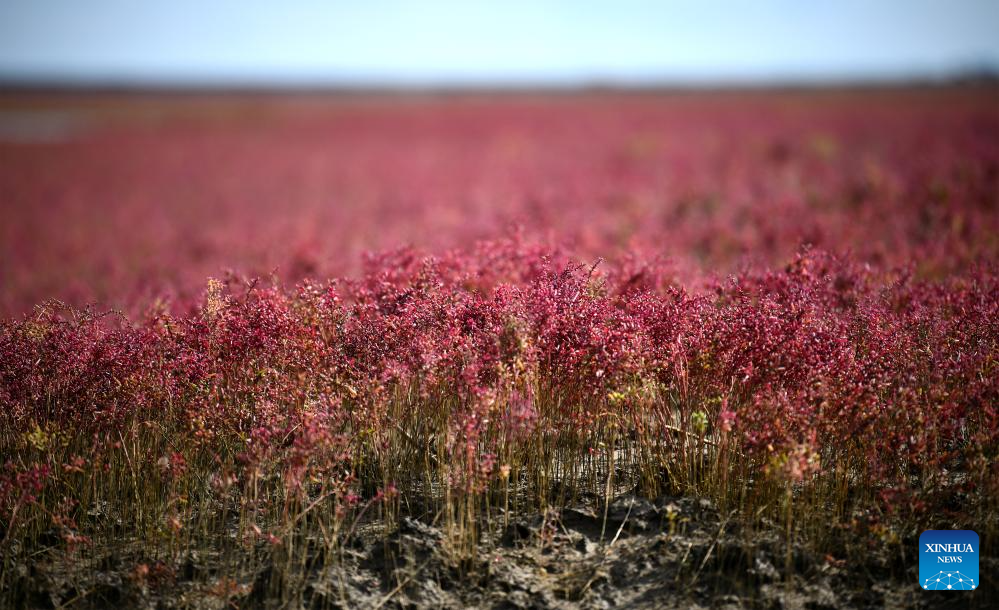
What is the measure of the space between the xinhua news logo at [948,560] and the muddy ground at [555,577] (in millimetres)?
60

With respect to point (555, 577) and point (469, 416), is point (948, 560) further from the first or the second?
point (469, 416)

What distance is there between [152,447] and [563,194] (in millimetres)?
13355

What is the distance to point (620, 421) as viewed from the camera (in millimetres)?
4617

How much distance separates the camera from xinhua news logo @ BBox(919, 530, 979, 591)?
12.2 ft

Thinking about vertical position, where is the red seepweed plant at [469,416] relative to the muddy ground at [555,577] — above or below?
above

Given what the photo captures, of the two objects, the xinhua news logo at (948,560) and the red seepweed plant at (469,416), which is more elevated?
the red seepweed plant at (469,416)

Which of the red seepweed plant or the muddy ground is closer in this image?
the muddy ground

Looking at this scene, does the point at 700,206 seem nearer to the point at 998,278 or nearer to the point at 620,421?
the point at 998,278

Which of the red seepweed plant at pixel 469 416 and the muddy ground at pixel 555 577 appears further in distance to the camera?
the red seepweed plant at pixel 469 416

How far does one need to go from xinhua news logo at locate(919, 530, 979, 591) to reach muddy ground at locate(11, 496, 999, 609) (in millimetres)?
60

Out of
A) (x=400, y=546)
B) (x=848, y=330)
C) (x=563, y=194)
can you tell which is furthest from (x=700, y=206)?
(x=400, y=546)

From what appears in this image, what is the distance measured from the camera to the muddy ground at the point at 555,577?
3.77 meters

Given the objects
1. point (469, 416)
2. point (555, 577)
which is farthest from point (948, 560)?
point (469, 416)

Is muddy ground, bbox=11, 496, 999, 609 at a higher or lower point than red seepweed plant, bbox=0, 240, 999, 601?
lower
